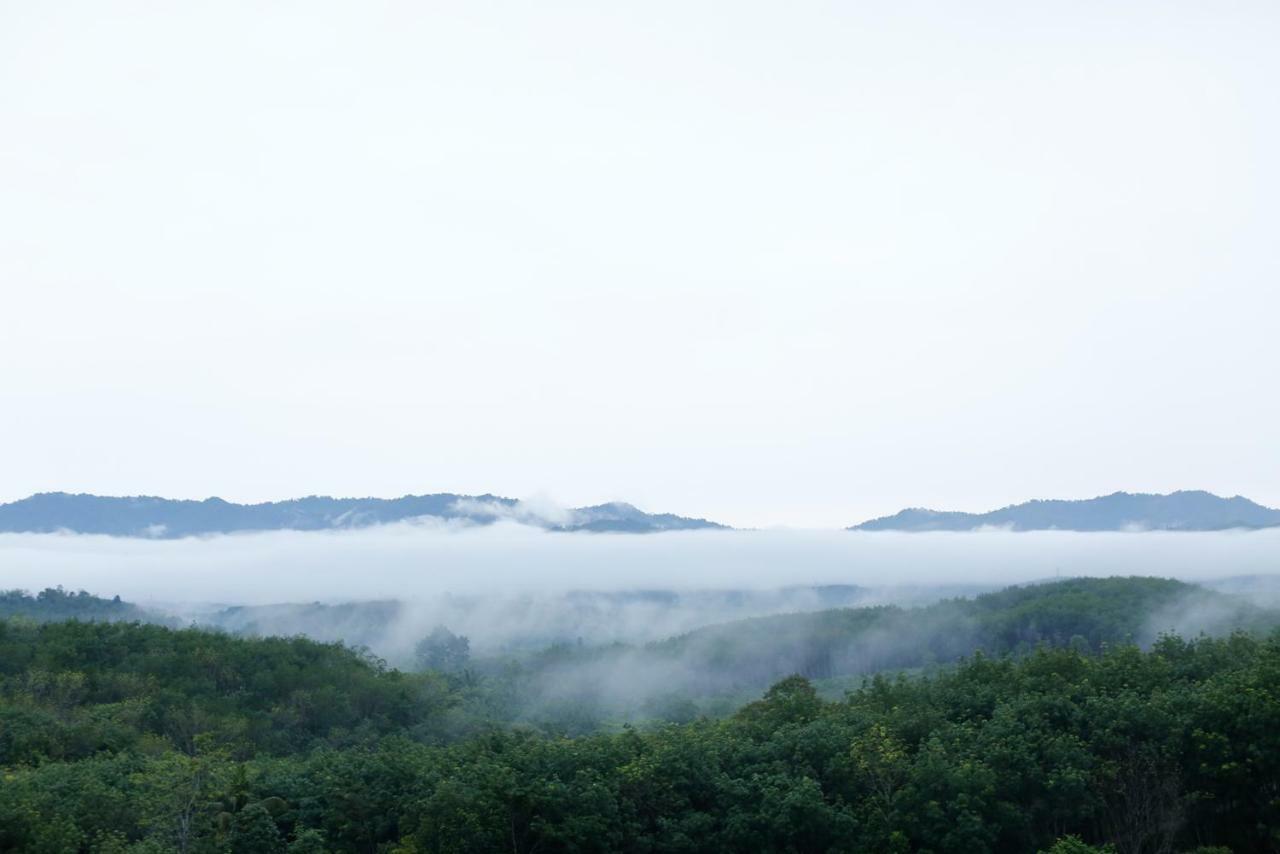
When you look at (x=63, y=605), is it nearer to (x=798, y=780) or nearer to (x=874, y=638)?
(x=874, y=638)

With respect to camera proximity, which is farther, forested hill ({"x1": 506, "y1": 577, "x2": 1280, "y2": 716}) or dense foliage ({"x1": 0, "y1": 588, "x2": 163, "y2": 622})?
dense foliage ({"x1": 0, "y1": 588, "x2": 163, "y2": 622})

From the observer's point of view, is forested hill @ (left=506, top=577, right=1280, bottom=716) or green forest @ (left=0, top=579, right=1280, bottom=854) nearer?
green forest @ (left=0, top=579, right=1280, bottom=854)

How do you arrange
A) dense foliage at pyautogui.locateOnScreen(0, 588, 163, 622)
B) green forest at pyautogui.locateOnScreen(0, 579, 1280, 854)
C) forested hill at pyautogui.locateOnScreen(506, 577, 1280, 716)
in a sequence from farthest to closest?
1. dense foliage at pyautogui.locateOnScreen(0, 588, 163, 622)
2. forested hill at pyautogui.locateOnScreen(506, 577, 1280, 716)
3. green forest at pyautogui.locateOnScreen(0, 579, 1280, 854)

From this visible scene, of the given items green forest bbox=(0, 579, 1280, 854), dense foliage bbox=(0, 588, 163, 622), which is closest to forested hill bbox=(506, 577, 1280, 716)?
dense foliage bbox=(0, 588, 163, 622)

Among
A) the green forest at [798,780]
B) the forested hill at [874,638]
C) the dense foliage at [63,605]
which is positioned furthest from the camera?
the dense foliage at [63,605]

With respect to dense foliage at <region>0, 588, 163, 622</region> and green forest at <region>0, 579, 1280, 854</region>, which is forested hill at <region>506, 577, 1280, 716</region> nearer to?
dense foliage at <region>0, 588, 163, 622</region>

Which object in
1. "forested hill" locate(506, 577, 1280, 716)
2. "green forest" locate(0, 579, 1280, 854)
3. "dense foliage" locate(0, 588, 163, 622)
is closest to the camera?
"green forest" locate(0, 579, 1280, 854)

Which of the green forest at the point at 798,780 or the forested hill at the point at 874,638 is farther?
the forested hill at the point at 874,638

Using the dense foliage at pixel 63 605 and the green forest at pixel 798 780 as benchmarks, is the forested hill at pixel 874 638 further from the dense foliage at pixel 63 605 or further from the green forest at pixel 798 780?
the green forest at pixel 798 780

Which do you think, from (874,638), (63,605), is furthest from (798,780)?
(63,605)

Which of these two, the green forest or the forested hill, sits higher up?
the green forest

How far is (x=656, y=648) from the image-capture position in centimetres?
17700

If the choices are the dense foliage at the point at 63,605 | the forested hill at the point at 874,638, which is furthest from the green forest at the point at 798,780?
the dense foliage at the point at 63,605

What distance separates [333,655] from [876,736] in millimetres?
61331
